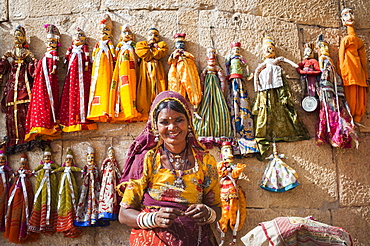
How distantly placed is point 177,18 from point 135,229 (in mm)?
2731

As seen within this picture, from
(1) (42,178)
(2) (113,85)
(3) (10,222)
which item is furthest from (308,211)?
(3) (10,222)

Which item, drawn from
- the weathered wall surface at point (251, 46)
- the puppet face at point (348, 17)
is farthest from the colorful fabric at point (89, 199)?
the puppet face at point (348, 17)

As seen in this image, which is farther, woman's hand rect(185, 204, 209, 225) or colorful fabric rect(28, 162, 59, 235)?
colorful fabric rect(28, 162, 59, 235)

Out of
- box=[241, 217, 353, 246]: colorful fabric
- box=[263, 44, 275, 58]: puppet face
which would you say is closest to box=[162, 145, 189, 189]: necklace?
box=[241, 217, 353, 246]: colorful fabric

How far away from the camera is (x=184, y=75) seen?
4.21m

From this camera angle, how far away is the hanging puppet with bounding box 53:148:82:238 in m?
4.08

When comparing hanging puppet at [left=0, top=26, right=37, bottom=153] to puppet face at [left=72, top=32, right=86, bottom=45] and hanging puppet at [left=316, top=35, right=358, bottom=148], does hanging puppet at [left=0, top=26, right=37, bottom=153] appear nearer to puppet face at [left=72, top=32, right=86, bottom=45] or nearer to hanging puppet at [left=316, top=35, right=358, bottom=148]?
puppet face at [left=72, top=32, right=86, bottom=45]

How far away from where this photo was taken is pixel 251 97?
14.6 feet

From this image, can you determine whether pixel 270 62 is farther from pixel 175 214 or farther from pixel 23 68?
pixel 23 68

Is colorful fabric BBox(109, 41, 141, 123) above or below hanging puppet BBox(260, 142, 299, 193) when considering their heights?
above

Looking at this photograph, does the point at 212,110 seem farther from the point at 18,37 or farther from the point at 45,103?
the point at 18,37

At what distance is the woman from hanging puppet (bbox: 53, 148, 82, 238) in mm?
1468

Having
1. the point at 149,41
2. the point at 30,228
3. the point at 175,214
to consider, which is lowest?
the point at 30,228

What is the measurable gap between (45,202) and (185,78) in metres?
2.04
